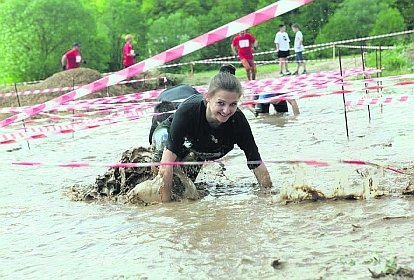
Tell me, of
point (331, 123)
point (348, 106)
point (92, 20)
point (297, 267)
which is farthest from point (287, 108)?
point (92, 20)

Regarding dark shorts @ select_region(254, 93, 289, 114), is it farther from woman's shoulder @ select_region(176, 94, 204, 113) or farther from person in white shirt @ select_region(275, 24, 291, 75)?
person in white shirt @ select_region(275, 24, 291, 75)

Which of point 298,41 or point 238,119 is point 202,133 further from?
point 298,41

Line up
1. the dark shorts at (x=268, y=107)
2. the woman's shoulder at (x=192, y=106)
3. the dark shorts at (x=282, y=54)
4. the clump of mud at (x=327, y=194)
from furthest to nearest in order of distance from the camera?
the dark shorts at (x=282, y=54) < the dark shorts at (x=268, y=107) < the woman's shoulder at (x=192, y=106) < the clump of mud at (x=327, y=194)

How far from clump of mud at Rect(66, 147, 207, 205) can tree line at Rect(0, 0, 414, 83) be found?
2334cm

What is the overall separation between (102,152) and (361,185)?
5297mm

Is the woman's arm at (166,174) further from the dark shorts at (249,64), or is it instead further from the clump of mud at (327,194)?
the dark shorts at (249,64)

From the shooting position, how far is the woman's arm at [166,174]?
6199 mm

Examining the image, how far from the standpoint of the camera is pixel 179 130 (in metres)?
6.05

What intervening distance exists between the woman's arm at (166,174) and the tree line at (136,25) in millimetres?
24239

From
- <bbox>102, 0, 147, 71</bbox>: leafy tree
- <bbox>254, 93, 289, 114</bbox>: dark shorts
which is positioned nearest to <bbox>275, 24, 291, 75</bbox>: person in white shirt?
<bbox>254, 93, 289, 114</bbox>: dark shorts

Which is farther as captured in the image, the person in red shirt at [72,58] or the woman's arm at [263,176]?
the person in red shirt at [72,58]

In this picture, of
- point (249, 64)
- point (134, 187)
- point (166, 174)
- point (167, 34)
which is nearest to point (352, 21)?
point (167, 34)

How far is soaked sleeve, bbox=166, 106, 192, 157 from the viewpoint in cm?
601

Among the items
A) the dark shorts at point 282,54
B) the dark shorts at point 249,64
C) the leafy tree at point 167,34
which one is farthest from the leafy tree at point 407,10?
the dark shorts at point 249,64
